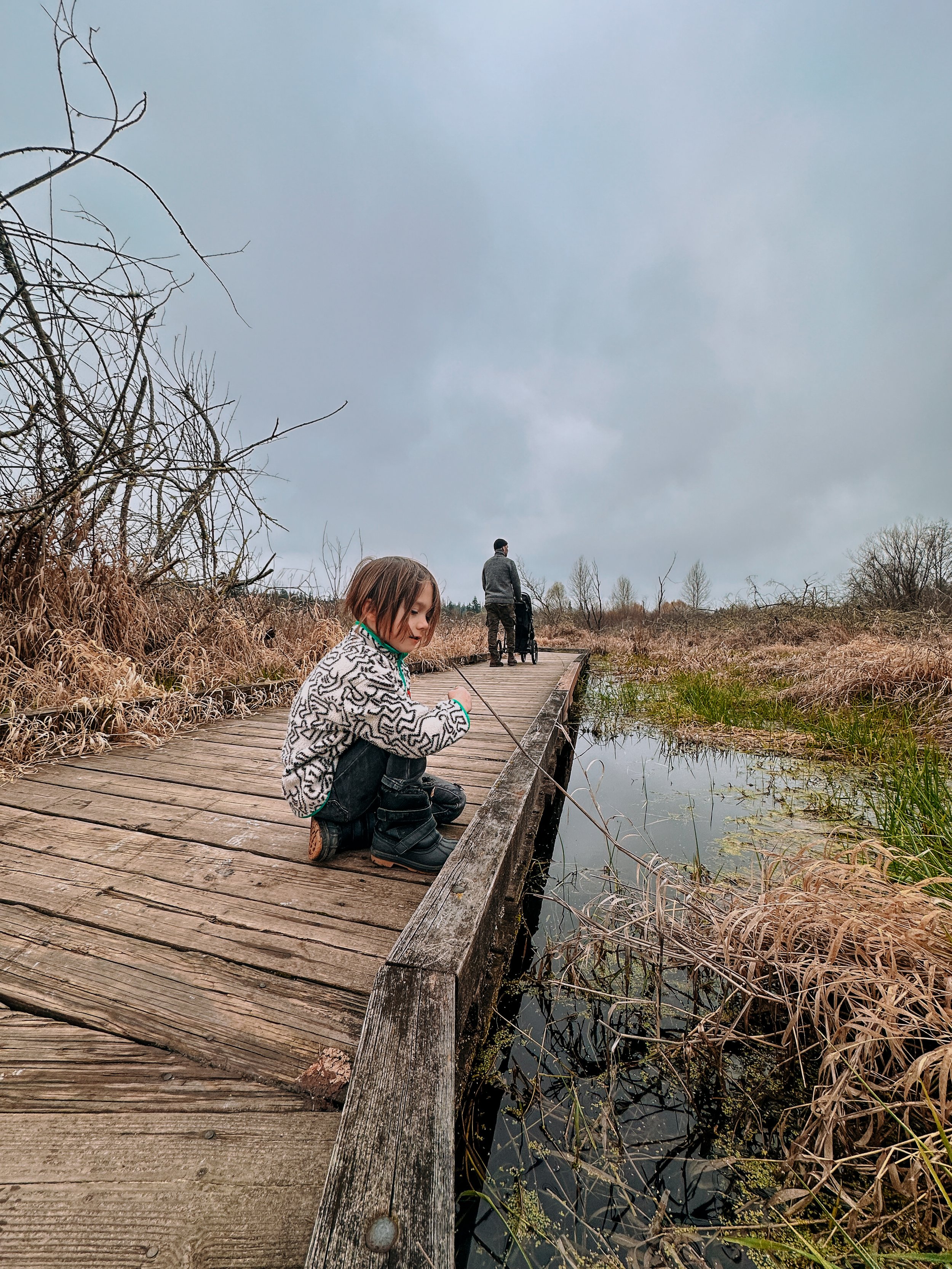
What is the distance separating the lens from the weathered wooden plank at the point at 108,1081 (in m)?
0.92

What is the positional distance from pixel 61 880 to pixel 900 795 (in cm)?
324

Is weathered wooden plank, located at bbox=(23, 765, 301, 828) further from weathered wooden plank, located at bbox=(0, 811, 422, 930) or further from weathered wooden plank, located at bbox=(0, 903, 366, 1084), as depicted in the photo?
weathered wooden plank, located at bbox=(0, 903, 366, 1084)

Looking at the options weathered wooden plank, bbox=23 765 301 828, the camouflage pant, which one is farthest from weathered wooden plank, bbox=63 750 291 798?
the camouflage pant

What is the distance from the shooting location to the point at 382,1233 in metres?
0.61

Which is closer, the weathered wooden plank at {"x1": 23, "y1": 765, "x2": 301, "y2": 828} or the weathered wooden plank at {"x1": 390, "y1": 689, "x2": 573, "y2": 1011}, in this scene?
the weathered wooden plank at {"x1": 390, "y1": 689, "x2": 573, "y2": 1011}

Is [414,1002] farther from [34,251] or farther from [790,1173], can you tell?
[34,251]

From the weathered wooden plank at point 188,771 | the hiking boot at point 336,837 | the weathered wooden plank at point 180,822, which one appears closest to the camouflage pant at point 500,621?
the weathered wooden plank at point 188,771

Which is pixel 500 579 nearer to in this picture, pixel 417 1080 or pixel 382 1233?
pixel 417 1080

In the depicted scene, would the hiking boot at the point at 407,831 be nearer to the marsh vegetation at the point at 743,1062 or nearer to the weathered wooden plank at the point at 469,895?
the weathered wooden plank at the point at 469,895

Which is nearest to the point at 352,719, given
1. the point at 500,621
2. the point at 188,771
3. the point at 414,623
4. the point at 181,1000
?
the point at 414,623

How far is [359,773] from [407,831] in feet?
0.89

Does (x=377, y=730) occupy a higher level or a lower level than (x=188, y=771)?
higher

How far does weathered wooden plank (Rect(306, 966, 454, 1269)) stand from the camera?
23.7 inches

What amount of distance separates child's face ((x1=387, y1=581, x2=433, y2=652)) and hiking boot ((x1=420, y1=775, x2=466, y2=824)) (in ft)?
2.25
